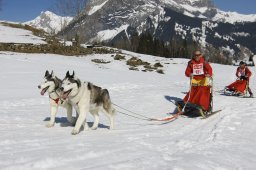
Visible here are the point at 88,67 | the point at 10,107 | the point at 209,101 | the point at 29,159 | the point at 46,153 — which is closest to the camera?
the point at 29,159

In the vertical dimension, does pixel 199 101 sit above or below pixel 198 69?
below

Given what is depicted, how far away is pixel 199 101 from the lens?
11547mm

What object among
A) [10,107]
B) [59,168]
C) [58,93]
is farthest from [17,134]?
[10,107]

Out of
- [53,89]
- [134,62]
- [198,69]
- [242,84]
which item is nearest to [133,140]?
[53,89]

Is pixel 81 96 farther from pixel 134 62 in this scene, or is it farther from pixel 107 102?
pixel 134 62

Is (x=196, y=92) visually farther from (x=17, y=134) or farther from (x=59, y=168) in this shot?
(x=59, y=168)

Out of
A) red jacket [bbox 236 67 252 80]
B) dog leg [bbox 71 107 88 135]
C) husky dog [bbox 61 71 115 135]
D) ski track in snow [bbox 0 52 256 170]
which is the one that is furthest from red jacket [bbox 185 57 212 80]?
red jacket [bbox 236 67 252 80]

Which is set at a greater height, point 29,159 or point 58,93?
point 58,93

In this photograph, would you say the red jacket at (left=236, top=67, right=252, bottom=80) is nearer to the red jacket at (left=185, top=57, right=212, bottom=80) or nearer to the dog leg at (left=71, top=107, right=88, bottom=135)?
the red jacket at (left=185, top=57, right=212, bottom=80)

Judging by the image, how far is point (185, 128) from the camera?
30.3ft

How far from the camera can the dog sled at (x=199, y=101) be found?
36.9ft

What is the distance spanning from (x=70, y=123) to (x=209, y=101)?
475 cm

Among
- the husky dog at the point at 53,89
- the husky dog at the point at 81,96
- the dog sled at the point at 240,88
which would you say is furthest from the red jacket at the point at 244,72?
the husky dog at the point at 53,89

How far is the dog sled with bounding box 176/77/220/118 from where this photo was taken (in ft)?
Result: 36.9
